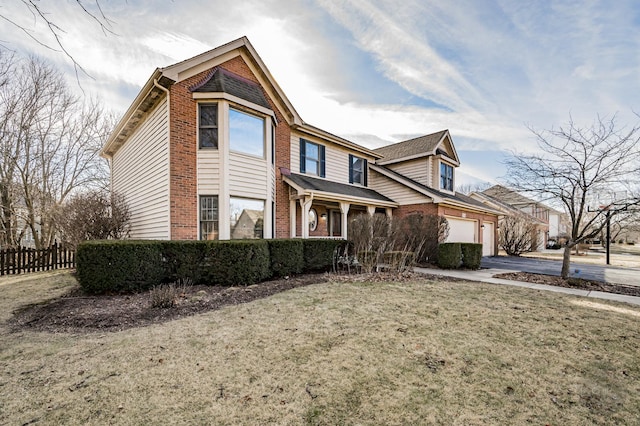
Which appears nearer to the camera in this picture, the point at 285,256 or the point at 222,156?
the point at 285,256

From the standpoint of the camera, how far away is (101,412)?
248cm

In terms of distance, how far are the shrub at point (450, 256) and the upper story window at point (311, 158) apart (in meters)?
6.44

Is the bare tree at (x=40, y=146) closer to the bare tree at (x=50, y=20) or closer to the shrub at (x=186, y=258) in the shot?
the shrub at (x=186, y=258)

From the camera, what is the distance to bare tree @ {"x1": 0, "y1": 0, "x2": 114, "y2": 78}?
281 centimetres

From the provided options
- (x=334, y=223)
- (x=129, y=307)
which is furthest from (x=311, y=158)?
(x=129, y=307)

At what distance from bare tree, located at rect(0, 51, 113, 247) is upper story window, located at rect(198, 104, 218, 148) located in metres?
11.3

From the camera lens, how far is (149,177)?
10148 mm

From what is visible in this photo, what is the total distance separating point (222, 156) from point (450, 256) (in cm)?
954

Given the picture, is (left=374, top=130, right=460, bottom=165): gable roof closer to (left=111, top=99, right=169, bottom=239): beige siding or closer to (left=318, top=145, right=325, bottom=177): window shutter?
(left=318, top=145, right=325, bottom=177): window shutter

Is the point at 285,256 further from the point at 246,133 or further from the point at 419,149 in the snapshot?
the point at 419,149

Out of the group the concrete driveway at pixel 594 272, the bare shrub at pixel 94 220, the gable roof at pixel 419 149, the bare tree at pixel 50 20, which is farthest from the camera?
the gable roof at pixel 419 149

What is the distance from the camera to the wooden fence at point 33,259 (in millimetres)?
10484

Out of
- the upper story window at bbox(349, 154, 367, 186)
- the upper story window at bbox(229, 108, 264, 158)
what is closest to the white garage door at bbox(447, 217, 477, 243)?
the upper story window at bbox(349, 154, 367, 186)

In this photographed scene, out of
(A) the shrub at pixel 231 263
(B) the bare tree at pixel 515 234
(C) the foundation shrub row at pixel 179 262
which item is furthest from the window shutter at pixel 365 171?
(B) the bare tree at pixel 515 234
